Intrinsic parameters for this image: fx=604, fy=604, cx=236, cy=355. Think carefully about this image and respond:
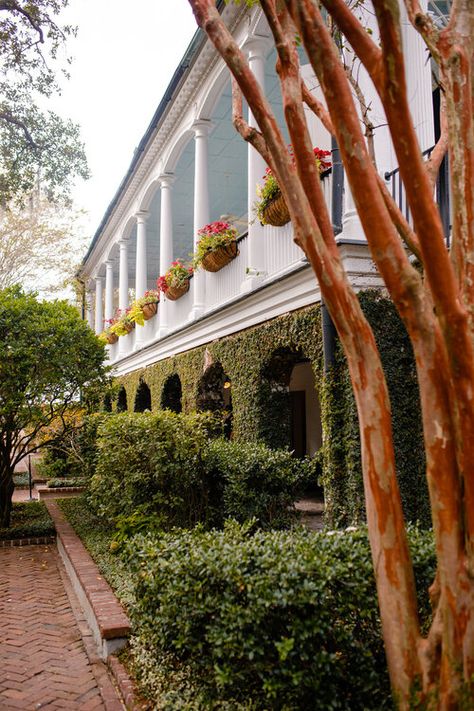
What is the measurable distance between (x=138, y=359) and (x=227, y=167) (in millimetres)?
5639

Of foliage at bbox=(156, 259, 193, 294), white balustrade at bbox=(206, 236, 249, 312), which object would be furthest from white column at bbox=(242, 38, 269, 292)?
foliage at bbox=(156, 259, 193, 294)

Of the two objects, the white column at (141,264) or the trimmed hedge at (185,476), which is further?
the white column at (141,264)

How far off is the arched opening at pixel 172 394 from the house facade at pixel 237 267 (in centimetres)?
3

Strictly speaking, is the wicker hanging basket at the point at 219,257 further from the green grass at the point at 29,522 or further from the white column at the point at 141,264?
the white column at the point at 141,264

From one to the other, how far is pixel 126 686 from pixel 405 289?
3.10m

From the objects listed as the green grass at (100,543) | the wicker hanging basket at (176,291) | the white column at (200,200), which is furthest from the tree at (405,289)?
the wicker hanging basket at (176,291)

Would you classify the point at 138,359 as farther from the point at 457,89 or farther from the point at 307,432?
the point at 457,89

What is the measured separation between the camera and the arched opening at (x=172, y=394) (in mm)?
13664

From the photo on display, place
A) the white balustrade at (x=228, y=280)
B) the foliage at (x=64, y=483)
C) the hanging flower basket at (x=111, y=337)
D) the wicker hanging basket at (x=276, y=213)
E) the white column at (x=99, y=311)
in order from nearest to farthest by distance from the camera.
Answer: the wicker hanging basket at (x=276, y=213) < the white balustrade at (x=228, y=280) < the foliage at (x=64, y=483) < the hanging flower basket at (x=111, y=337) < the white column at (x=99, y=311)

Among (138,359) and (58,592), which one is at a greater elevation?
(138,359)

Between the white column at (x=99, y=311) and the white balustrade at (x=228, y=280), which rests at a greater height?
the white column at (x=99, y=311)

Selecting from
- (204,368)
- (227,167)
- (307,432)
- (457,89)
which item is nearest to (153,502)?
(204,368)

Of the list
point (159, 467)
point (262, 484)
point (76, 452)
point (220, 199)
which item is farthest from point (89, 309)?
point (262, 484)

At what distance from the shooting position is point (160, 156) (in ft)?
46.0
